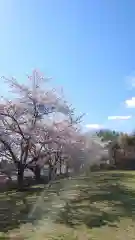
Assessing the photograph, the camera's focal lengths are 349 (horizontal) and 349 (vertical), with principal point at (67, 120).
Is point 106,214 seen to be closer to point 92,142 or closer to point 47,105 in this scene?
point 47,105

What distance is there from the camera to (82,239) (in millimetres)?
7684

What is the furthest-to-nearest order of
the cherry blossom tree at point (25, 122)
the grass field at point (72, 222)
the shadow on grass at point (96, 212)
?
the cherry blossom tree at point (25, 122), the shadow on grass at point (96, 212), the grass field at point (72, 222)

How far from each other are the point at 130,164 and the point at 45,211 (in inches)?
2044

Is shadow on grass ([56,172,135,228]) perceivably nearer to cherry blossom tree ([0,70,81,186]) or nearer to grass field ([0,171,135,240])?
grass field ([0,171,135,240])

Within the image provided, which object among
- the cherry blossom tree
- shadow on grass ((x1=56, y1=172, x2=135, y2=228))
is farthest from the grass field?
the cherry blossom tree

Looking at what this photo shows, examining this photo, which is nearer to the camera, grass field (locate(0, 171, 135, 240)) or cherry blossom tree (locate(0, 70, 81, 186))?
grass field (locate(0, 171, 135, 240))

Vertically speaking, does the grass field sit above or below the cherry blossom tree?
below

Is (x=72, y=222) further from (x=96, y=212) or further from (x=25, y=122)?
(x=25, y=122)

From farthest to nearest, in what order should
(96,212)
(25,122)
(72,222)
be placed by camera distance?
(25,122)
(96,212)
(72,222)

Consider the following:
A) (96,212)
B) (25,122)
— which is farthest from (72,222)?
(25,122)

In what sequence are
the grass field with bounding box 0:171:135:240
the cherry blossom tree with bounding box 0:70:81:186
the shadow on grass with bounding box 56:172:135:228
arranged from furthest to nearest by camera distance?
1. the cherry blossom tree with bounding box 0:70:81:186
2. the shadow on grass with bounding box 56:172:135:228
3. the grass field with bounding box 0:171:135:240

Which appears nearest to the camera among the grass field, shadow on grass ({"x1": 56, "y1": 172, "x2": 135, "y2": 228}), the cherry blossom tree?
the grass field

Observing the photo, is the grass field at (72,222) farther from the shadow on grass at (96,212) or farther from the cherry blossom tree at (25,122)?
the cherry blossom tree at (25,122)

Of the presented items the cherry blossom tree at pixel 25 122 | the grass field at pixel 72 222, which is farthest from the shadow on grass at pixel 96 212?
the cherry blossom tree at pixel 25 122
